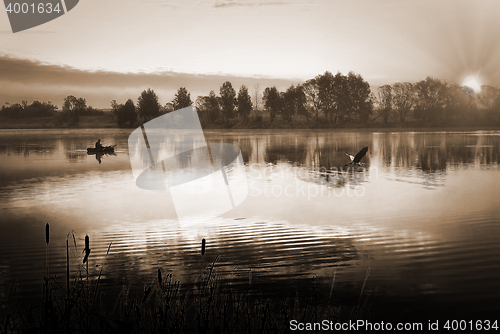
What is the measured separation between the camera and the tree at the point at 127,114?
474ft

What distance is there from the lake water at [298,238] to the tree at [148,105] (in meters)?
134

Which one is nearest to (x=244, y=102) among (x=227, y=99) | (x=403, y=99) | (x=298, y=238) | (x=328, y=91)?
(x=227, y=99)

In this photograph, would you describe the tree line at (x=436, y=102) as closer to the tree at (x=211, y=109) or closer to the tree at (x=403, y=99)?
the tree at (x=403, y=99)

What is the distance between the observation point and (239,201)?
53.8 feet

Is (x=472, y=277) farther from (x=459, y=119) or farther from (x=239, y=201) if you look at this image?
(x=459, y=119)

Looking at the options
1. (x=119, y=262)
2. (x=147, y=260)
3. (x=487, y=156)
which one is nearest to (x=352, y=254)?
(x=147, y=260)

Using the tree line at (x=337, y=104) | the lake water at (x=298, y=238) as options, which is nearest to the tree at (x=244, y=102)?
the tree line at (x=337, y=104)

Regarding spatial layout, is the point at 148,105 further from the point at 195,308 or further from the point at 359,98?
the point at 195,308

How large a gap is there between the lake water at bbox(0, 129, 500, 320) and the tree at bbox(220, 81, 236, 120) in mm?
123840

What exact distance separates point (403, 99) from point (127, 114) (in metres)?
90.3

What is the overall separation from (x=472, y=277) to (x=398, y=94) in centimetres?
13130

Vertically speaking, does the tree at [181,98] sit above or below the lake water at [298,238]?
above

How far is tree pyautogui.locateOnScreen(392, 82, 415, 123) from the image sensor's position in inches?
5064

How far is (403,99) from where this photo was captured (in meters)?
129
